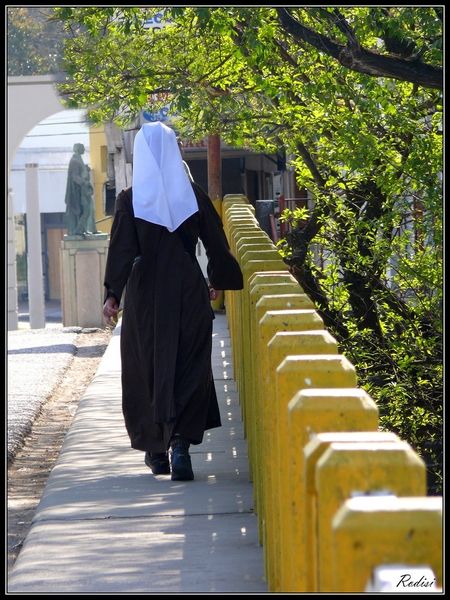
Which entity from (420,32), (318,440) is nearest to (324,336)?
(318,440)

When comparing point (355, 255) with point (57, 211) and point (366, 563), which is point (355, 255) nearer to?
point (366, 563)

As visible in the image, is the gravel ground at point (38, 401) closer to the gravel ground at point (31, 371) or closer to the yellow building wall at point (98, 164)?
the gravel ground at point (31, 371)

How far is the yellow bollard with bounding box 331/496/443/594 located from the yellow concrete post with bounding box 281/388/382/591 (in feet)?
1.71

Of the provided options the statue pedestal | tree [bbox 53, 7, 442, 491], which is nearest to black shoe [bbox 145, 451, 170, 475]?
tree [bbox 53, 7, 442, 491]

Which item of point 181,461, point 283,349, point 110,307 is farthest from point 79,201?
point 283,349

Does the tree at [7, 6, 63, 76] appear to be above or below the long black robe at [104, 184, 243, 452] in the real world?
above

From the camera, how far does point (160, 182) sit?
641 centimetres

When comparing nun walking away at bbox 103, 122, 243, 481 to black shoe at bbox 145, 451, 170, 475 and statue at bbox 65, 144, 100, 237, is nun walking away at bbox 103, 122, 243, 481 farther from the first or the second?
statue at bbox 65, 144, 100, 237

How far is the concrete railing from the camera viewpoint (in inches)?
72.8

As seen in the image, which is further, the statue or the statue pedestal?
the statue

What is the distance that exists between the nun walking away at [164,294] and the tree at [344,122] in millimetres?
1117

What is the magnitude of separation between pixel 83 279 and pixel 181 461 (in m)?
19.3

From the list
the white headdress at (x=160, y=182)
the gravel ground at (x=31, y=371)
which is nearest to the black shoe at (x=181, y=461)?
the white headdress at (x=160, y=182)

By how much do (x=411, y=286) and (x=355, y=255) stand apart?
0.76 m
